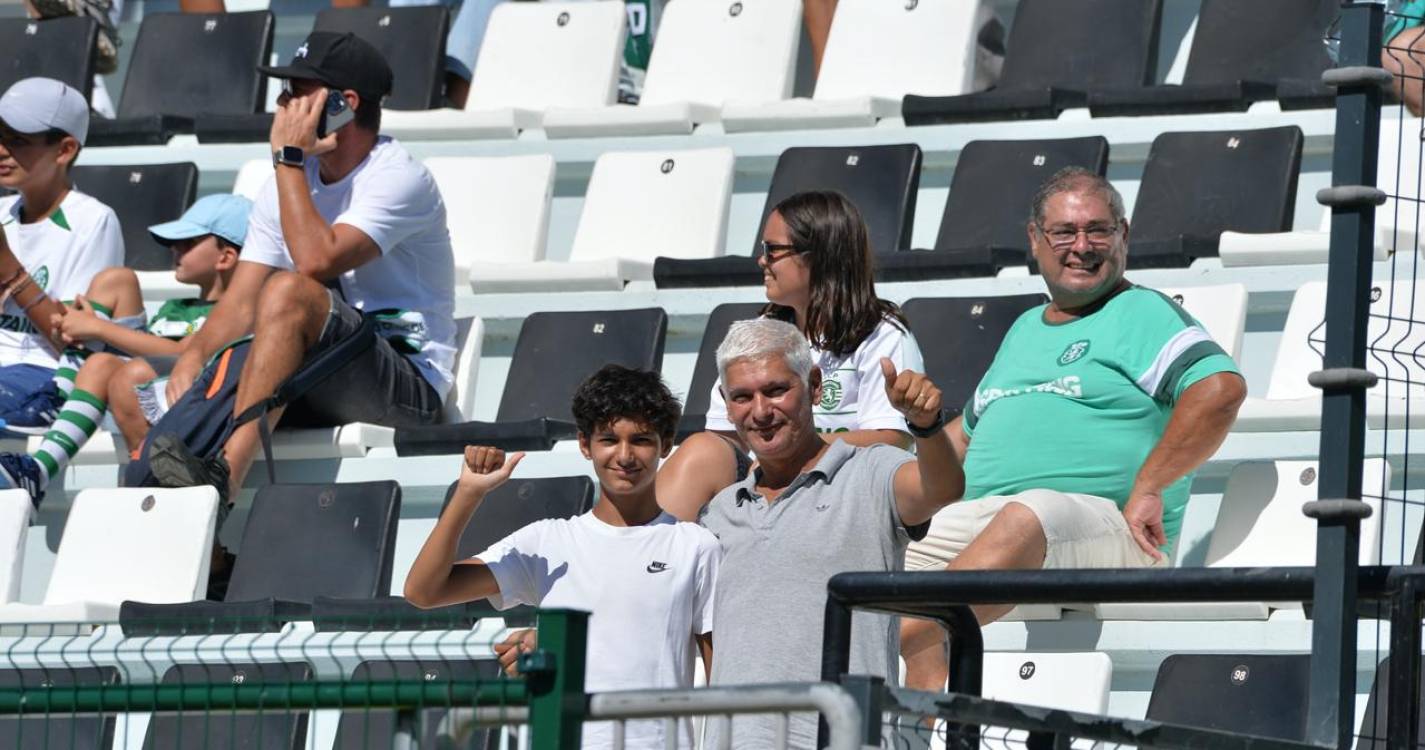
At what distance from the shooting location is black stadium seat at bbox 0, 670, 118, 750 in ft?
8.50

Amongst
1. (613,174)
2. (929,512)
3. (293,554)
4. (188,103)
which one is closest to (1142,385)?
(929,512)

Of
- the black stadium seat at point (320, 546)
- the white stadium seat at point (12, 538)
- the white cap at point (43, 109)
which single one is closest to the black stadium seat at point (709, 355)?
the black stadium seat at point (320, 546)

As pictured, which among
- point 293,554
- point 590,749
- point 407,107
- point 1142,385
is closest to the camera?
point 590,749

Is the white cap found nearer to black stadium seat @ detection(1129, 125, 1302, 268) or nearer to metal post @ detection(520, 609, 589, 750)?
black stadium seat @ detection(1129, 125, 1302, 268)

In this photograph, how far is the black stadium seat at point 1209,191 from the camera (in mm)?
5434

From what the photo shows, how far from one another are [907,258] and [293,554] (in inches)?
61.9

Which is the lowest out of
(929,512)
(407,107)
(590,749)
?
(590,749)

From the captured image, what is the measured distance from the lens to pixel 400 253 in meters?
5.59

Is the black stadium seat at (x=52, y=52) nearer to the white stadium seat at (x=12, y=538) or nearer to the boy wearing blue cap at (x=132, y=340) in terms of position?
the boy wearing blue cap at (x=132, y=340)

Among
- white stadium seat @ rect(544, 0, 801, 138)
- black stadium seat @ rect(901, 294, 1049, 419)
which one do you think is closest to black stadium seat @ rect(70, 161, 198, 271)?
white stadium seat @ rect(544, 0, 801, 138)

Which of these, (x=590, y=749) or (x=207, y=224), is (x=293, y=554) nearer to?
(x=207, y=224)

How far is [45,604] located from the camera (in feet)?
16.9

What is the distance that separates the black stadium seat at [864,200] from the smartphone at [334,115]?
838 millimetres

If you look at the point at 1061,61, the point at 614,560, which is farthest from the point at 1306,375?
the point at 614,560
